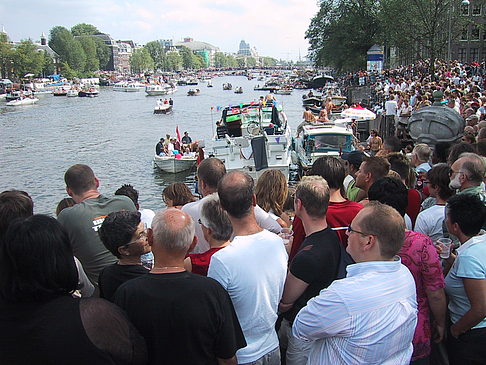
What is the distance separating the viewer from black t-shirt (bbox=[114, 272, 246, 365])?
7.94 ft

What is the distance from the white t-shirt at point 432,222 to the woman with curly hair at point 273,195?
4.68 feet

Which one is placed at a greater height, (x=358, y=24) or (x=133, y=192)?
(x=358, y=24)

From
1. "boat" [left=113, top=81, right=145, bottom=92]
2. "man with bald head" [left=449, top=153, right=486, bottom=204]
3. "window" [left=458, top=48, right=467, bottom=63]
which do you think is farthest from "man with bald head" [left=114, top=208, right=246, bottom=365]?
"boat" [left=113, top=81, right=145, bottom=92]

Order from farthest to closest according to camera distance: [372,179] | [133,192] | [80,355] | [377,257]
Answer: [133,192] → [372,179] → [377,257] → [80,355]

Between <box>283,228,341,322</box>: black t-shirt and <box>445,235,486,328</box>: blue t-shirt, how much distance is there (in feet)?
2.87

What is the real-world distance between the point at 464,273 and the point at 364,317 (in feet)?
3.64

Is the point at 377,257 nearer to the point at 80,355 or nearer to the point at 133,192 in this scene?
the point at 80,355

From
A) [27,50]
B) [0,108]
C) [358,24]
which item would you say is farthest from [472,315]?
[27,50]

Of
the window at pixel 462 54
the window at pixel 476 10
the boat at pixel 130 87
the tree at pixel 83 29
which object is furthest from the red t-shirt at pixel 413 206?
the tree at pixel 83 29

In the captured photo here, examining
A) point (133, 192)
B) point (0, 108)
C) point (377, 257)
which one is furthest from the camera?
point (0, 108)

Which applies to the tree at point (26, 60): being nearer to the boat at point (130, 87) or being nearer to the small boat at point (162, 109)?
the boat at point (130, 87)

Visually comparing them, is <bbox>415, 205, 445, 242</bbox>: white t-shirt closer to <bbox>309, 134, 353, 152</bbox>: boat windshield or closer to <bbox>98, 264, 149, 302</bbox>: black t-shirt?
<bbox>98, 264, 149, 302</bbox>: black t-shirt

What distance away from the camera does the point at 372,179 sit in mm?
4984

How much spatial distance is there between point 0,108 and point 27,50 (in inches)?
2277
